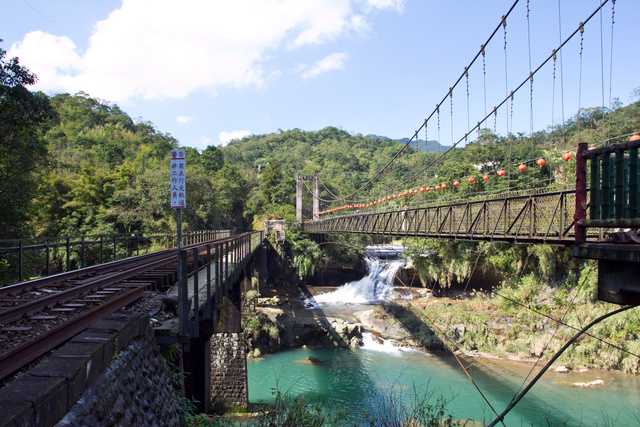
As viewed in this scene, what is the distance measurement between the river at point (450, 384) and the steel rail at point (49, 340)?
535 centimetres

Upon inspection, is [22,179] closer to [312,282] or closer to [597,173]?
[597,173]

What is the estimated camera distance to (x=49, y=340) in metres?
3.04

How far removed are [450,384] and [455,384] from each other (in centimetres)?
19

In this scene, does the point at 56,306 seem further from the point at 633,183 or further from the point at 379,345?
the point at 379,345

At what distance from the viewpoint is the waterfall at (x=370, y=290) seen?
69.7ft

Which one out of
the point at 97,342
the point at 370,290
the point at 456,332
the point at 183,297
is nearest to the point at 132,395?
the point at 97,342

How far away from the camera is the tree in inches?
363

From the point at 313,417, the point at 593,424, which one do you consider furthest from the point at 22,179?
the point at 593,424

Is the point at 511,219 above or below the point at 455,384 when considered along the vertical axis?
above

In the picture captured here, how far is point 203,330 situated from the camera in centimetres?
592

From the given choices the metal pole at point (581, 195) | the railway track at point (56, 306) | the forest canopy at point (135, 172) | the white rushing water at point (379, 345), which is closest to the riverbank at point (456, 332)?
the white rushing water at point (379, 345)

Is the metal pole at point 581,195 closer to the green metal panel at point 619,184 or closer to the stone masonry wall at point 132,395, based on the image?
the green metal panel at point 619,184

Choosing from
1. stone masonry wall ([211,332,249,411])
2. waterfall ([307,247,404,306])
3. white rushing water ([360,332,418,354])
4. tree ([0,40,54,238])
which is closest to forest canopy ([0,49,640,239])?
tree ([0,40,54,238])

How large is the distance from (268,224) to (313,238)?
3218 millimetres
